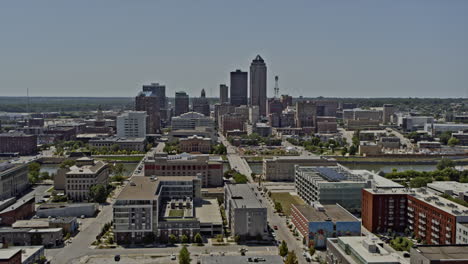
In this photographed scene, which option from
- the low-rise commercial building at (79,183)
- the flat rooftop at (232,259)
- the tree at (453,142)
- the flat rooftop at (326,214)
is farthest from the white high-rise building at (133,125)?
the flat rooftop at (232,259)

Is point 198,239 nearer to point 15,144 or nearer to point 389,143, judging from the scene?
point 15,144

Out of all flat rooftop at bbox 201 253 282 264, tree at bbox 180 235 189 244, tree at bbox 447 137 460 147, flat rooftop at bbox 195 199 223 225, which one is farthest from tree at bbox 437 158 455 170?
flat rooftop at bbox 201 253 282 264

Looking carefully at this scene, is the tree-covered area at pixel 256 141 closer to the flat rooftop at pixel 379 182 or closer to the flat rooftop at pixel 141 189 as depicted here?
the flat rooftop at pixel 379 182

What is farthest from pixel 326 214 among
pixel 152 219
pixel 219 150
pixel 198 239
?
pixel 219 150

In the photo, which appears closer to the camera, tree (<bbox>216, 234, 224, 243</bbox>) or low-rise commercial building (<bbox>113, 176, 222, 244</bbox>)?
tree (<bbox>216, 234, 224, 243</bbox>)

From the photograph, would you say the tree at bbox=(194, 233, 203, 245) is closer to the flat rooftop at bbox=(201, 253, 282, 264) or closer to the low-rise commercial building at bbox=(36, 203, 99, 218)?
the flat rooftop at bbox=(201, 253, 282, 264)

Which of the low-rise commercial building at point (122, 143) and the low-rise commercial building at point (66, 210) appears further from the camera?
the low-rise commercial building at point (122, 143)
